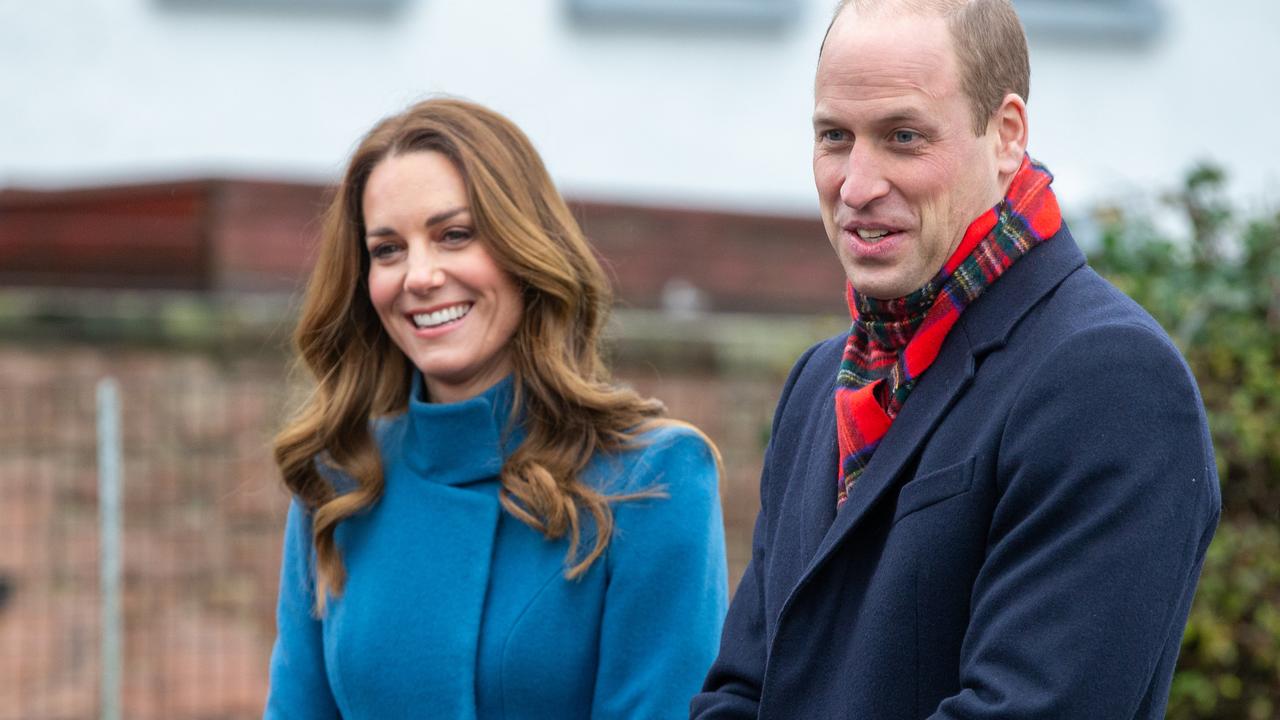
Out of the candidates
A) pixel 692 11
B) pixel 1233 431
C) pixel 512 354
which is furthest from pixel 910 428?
pixel 692 11

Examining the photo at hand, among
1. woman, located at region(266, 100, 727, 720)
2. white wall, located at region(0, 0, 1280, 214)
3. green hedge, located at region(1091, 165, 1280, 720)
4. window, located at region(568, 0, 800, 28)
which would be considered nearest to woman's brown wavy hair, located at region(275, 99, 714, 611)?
woman, located at region(266, 100, 727, 720)

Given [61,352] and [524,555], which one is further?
[61,352]

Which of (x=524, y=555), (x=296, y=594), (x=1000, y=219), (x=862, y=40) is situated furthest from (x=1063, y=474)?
(x=296, y=594)

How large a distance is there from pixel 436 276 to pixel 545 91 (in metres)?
5.56

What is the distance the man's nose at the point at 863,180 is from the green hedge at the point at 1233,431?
8.28ft

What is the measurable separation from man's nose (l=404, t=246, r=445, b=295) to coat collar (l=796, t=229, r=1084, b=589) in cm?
119

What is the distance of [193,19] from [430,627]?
19.0 feet

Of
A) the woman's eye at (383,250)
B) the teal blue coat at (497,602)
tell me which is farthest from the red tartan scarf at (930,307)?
the woman's eye at (383,250)

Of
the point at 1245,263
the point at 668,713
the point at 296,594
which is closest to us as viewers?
the point at 668,713

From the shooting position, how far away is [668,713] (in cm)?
288

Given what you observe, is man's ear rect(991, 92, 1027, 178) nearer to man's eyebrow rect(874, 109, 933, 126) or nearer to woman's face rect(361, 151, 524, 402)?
man's eyebrow rect(874, 109, 933, 126)

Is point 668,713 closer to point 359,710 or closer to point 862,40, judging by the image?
point 359,710

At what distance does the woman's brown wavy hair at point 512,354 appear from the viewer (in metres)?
3.10

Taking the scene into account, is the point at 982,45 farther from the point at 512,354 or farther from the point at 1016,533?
the point at 512,354
